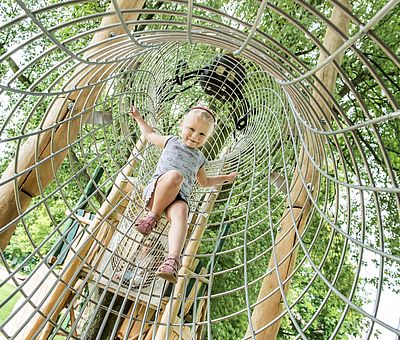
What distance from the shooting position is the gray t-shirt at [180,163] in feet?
6.65

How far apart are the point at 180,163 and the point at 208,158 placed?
1831mm

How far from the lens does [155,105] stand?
2.55m

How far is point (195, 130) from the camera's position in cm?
213

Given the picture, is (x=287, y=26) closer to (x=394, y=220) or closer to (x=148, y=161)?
(x=394, y=220)

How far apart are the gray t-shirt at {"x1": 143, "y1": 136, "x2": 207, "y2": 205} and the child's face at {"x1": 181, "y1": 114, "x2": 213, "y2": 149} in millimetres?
30

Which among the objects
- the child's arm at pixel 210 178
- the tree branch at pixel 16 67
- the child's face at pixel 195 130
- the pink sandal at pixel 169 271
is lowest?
the pink sandal at pixel 169 271

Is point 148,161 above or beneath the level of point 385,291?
beneath

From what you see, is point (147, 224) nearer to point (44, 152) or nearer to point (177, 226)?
point (177, 226)

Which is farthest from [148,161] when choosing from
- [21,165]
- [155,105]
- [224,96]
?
[21,165]

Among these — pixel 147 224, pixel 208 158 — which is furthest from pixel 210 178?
pixel 208 158

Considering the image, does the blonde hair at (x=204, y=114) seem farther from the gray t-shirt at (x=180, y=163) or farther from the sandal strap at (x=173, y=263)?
the sandal strap at (x=173, y=263)

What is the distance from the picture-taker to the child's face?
2.11m

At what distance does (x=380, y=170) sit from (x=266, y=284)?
369cm

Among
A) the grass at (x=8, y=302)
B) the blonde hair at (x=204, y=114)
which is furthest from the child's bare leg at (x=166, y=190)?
the grass at (x=8, y=302)
